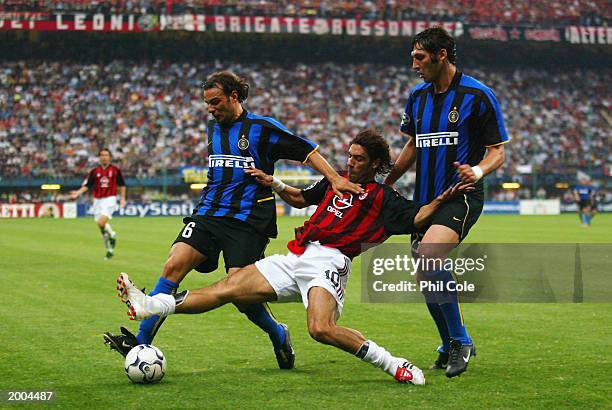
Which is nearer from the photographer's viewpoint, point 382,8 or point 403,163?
point 403,163

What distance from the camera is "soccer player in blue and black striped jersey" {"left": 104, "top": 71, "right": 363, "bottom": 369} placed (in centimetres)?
709

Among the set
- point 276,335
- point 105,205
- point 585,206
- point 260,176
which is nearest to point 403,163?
point 260,176

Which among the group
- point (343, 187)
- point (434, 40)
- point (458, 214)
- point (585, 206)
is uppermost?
point (434, 40)

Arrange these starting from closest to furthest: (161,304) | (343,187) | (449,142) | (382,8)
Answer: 1. (161,304)
2. (343,187)
3. (449,142)
4. (382,8)

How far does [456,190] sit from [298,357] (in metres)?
1.99

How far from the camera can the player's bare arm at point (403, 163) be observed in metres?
7.33

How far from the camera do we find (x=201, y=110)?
47.5 m

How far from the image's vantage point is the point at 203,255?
23.4 ft

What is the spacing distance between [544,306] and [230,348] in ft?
16.4

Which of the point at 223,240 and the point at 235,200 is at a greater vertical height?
the point at 235,200

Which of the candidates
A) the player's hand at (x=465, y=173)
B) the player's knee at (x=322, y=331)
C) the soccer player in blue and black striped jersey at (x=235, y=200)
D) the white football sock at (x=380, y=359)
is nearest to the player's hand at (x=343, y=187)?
the soccer player in blue and black striped jersey at (x=235, y=200)

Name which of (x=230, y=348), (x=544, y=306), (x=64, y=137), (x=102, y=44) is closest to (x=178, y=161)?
(x=64, y=137)

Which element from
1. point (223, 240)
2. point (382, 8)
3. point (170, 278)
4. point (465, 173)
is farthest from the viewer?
point (382, 8)

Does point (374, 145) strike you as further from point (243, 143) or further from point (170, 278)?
point (170, 278)
